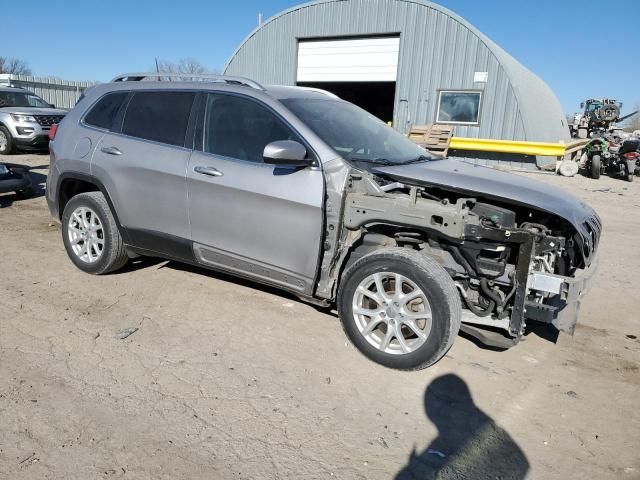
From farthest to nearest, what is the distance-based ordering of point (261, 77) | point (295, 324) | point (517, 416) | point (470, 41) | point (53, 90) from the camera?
point (53, 90) → point (261, 77) → point (470, 41) → point (295, 324) → point (517, 416)

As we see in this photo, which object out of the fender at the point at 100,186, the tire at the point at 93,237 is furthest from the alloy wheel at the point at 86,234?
the fender at the point at 100,186

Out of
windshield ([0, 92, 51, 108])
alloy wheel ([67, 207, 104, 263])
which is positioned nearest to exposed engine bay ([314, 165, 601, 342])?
alloy wheel ([67, 207, 104, 263])

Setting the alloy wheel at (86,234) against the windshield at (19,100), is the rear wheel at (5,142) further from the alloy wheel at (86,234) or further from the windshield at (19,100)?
the alloy wheel at (86,234)

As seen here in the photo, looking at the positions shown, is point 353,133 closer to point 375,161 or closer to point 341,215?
point 375,161

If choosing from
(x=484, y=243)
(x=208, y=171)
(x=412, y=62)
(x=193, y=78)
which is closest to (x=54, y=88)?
(x=412, y=62)

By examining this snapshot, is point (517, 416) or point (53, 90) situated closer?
point (517, 416)

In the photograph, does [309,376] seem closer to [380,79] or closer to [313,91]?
→ [313,91]

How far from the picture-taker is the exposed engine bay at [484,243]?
10.6 feet

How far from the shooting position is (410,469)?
2.51 metres

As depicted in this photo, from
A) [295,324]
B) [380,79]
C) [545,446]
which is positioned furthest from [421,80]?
[545,446]

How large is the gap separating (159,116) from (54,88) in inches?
1101

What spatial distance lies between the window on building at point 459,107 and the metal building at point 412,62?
32mm

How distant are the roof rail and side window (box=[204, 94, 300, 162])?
0.18 meters

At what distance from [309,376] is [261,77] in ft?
60.3
